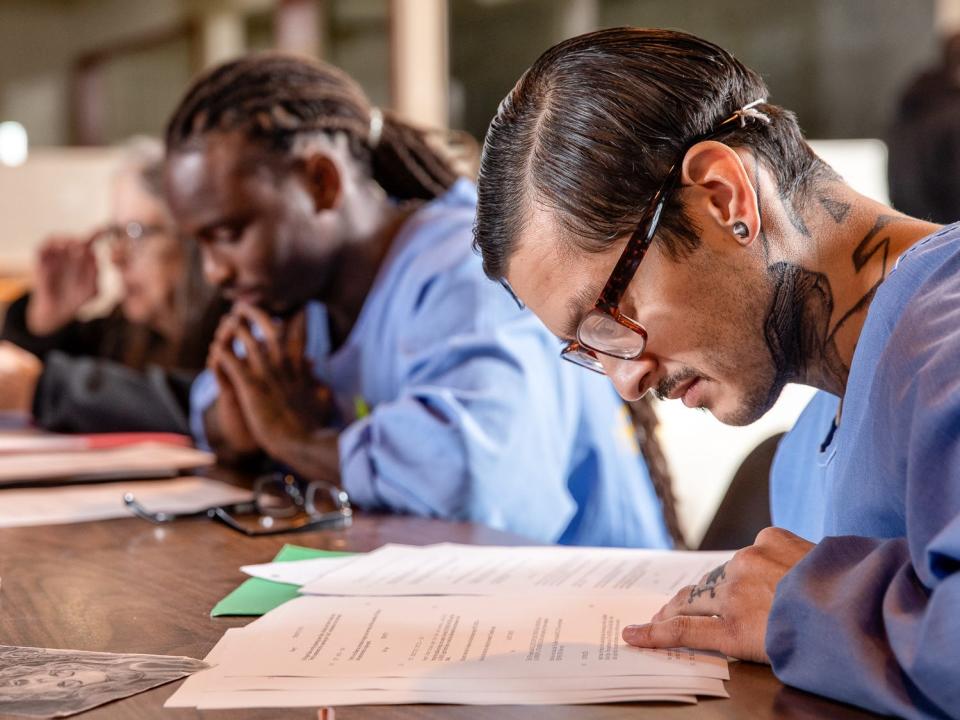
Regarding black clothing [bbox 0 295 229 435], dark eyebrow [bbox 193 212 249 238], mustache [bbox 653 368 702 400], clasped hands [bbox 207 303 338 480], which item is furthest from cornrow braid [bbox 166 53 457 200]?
mustache [bbox 653 368 702 400]

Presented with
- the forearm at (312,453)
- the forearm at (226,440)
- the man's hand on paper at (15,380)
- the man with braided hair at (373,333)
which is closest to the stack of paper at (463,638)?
the man with braided hair at (373,333)

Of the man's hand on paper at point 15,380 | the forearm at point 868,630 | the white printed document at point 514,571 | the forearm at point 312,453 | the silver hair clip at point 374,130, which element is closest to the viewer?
the forearm at point 868,630

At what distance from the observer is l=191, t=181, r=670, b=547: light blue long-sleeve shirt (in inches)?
55.1

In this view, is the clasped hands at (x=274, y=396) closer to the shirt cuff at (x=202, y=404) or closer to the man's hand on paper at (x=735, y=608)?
the shirt cuff at (x=202, y=404)

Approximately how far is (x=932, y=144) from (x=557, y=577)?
58.5 inches

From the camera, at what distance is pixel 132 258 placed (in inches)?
103

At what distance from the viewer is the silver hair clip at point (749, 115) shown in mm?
858

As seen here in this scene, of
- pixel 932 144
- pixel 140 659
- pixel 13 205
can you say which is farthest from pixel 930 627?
pixel 13 205

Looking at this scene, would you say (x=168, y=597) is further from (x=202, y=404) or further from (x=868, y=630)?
(x=202, y=404)

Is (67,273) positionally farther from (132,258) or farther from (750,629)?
(750,629)

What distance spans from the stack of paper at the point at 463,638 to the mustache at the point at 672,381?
15 centimetres

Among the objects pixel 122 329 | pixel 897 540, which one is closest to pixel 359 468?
pixel 897 540

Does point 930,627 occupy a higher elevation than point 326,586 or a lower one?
higher

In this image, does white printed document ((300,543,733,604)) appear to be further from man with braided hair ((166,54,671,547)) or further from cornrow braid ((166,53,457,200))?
cornrow braid ((166,53,457,200))
